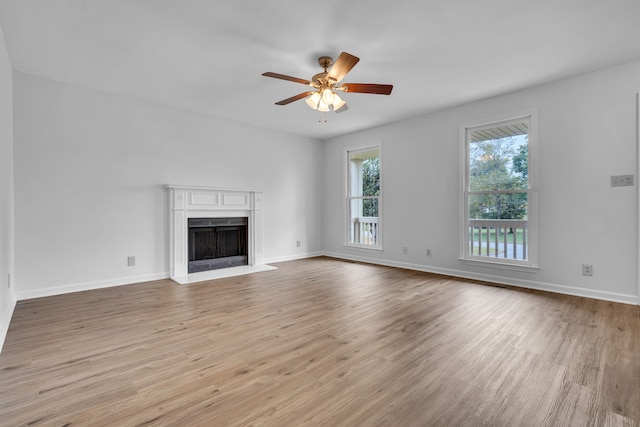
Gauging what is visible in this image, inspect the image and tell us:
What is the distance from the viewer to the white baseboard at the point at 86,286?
142 inches

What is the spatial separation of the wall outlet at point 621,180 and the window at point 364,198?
3.23 metres

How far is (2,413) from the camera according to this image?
1565mm

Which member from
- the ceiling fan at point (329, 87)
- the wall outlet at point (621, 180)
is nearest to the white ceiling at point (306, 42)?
the ceiling fan at point (329, 87)

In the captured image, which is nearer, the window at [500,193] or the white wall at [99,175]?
the white wall at [99,175]

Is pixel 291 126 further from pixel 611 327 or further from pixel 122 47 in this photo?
pixel 611 327

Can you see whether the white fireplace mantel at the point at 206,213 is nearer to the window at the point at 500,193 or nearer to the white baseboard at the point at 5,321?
the white baseboard at the point at 5,321

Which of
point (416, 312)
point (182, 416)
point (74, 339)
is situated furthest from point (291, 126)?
point (182, 416)

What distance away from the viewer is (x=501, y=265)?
14.1 feet

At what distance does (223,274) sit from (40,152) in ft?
9.07

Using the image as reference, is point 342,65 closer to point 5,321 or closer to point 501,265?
point 501,265

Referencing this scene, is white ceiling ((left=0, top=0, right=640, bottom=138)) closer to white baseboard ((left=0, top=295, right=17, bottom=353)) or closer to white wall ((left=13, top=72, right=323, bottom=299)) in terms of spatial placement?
white wall ((left=13, top=72, right=323, bottom=299))

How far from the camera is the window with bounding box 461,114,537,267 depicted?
4.05 metres

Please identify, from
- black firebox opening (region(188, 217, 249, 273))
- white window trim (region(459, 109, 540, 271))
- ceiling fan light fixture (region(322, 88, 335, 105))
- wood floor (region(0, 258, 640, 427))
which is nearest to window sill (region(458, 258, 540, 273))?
white window trim (region(459, 109, 540, 271))

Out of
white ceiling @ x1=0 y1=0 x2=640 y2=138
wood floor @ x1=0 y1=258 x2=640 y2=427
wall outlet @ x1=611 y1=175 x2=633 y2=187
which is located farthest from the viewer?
wall outlet @ x1=611 y1=175 x2=633 y2=187
